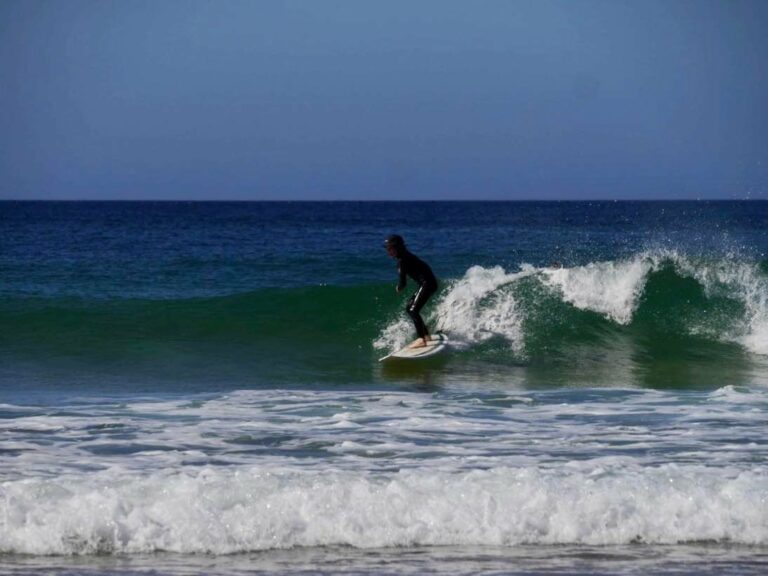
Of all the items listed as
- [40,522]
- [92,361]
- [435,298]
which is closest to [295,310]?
[435,298]

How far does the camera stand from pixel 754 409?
32.8 ft

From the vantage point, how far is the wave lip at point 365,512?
249 inches

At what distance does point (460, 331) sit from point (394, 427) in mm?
6050

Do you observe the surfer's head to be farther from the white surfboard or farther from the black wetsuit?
the white surfboard

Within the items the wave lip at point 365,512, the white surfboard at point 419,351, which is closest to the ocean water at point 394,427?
the wave lip at point 365,512

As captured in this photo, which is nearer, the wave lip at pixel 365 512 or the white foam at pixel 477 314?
the wave lip at pixel 365 512

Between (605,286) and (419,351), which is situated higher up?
(605,286)

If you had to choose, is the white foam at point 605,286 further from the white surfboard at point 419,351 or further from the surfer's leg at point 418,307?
the surfer's leg at point 418,307

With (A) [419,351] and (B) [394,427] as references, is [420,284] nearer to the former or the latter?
(A) [419,351]

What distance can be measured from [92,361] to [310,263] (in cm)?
1430

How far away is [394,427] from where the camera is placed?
9.09 metres

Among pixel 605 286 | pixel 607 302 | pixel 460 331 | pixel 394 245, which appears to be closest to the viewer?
pixel 394 245

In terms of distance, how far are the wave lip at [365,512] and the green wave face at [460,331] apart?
5.40 m

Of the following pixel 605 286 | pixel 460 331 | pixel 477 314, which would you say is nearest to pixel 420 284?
pixel 460 331
